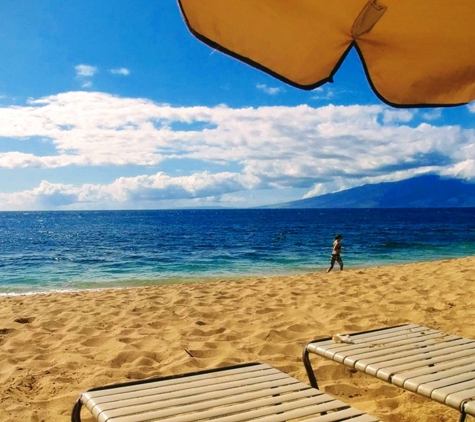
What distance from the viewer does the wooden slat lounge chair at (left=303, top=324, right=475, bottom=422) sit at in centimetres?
217

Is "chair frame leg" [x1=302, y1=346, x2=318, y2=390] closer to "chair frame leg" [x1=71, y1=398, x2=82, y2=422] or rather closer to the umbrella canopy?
"chair frame leg" [x1=71, y1=398, x2=82, y2=422]

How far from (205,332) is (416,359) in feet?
9.56

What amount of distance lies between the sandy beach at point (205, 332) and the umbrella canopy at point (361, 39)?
221 centimetres

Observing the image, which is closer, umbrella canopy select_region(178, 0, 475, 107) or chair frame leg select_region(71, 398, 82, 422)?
umbrella canopy select_region(178, 0, 475, 107)

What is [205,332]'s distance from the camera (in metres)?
5.12

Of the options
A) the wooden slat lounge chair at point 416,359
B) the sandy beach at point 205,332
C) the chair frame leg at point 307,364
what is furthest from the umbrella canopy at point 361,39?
the sandy beach at point 205,332

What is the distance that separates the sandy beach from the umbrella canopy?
2215 mm

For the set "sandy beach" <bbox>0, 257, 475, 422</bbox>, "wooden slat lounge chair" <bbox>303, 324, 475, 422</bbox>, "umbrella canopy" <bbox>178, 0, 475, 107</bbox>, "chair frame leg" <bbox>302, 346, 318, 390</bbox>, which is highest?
"umbrella canopy" <bbox>178, 0, 475, 107</bbox>

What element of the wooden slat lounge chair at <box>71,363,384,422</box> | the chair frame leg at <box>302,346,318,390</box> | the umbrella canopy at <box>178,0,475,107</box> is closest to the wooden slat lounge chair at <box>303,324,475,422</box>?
the chair frame leg at <box>302,346,318,390</box>

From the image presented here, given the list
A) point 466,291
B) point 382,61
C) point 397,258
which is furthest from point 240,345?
point 397,258

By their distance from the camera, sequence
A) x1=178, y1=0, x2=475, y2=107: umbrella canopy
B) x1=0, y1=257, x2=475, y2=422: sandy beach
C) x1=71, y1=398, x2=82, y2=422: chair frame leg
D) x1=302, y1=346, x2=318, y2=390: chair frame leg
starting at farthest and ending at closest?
x1=0, y1=257, x2=475, y2=422: sandy beach < x1=302, y1=346, x2=318, y2=390: chair frame leg < x1=71, y1=398, x2=82, y2=422: chair frame leg < x1=178, y1=0, x2=475, y2=107: umbrella canopy

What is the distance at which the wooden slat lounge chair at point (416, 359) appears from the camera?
217 cm

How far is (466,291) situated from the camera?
23.8 ft

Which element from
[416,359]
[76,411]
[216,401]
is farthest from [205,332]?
[216,401]
